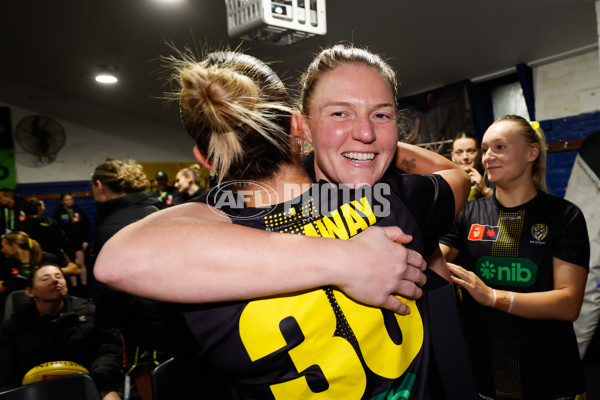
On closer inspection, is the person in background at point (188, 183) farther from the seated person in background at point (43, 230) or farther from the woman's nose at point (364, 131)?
the woman's nose at point (364, 131)

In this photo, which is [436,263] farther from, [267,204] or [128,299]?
[128,299]

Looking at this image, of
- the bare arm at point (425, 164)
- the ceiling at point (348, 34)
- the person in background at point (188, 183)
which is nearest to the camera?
the bare arm at point (425, 164)

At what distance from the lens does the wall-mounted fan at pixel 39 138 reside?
7.80 meters

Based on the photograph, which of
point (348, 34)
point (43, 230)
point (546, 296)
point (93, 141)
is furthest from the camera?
point (93, 141)

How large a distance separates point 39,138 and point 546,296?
9.07 m

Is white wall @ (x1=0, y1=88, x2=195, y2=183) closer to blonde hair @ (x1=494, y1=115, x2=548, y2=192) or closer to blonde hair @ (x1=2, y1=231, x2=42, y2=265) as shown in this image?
blonde hair @ (x1=2, y1=231, x2=42, y2=265)

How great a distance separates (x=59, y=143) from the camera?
8.15 metres

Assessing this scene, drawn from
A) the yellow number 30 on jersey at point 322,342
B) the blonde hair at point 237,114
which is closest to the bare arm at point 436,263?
the yellow number 30 on jersey at point 322,342

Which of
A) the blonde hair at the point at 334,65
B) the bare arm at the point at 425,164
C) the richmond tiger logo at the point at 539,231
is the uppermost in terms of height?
the blonde hair at the point at 334,65

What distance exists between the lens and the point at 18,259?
386 centimetres

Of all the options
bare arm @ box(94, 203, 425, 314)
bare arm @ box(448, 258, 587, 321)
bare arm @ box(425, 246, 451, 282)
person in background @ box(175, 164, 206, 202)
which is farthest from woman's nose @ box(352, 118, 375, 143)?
person in background @ box(175, 164, 206, 202)

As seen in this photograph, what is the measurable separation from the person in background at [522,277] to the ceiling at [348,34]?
2.02 meters

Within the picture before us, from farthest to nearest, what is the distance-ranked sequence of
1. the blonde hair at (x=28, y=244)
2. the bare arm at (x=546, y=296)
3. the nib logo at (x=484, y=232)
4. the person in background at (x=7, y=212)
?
the person in background at (x=7, y=212), the blonde hair at (x=28, y=244), the nib logo at (x=484, y=232), the bare arm at (x=546, y=296)

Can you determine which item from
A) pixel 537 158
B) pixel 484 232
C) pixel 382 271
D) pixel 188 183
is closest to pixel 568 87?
pixel 537 158
